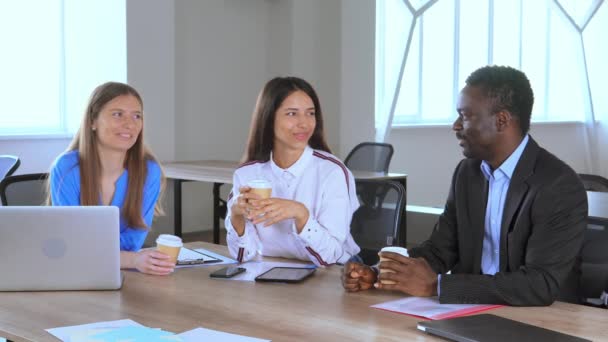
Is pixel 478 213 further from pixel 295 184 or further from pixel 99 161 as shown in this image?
pixel 99 161

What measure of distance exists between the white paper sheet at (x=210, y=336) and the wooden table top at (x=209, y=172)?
3.83 metres

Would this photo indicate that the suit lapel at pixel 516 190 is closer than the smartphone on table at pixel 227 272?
Yes

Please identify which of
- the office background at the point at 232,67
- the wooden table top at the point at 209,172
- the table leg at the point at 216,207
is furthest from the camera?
the office background at the point at 232,67

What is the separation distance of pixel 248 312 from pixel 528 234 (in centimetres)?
Answer: 84

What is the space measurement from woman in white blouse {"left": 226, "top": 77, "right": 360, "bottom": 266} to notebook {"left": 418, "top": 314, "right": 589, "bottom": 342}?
31.6 inches

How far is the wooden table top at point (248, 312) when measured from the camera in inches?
70.4

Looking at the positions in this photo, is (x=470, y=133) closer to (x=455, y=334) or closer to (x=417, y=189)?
(x=455, y=334)

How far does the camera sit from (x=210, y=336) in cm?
174

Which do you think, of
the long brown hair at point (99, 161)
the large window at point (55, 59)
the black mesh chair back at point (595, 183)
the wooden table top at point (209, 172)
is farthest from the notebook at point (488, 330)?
the large window at point (55, 59)

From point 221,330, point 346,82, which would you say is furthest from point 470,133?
point 346,82

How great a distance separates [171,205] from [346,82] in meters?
2.25

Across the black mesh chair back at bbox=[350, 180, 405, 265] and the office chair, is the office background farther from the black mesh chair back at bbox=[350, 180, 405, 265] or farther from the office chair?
the office chair

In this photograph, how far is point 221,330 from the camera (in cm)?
180

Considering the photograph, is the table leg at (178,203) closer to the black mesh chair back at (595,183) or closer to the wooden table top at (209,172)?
the wooden table top at (209,172)
